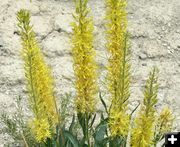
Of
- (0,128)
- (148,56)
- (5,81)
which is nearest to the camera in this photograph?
(0,128)

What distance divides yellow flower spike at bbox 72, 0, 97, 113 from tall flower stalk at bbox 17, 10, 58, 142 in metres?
0.13

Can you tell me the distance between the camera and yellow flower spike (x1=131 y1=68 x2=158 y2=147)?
1685 mm

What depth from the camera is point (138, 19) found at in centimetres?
407

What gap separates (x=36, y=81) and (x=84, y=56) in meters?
0.18

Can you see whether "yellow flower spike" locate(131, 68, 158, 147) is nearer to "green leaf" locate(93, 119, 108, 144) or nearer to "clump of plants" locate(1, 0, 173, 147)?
"clump of plants" locate(1, 0, 173, 147)

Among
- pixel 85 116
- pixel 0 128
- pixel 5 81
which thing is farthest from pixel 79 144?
pixel 5 81

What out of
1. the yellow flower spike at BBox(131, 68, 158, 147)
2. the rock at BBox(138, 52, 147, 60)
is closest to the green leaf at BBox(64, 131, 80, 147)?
the yellow flower spike at BBox(131, 68, 158, 147)

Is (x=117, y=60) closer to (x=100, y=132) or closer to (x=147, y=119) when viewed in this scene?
(x=147, y=119)

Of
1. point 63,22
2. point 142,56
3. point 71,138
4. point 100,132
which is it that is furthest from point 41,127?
point 63,22

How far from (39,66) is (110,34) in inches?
10.7

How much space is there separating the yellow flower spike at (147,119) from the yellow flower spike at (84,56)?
0.19 metres

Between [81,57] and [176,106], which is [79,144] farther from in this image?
[176,106]

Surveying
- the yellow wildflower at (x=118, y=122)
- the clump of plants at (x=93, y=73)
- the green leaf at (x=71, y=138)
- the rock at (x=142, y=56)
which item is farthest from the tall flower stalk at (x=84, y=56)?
the rock at (x=142, y=56)

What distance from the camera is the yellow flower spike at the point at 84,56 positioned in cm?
177
